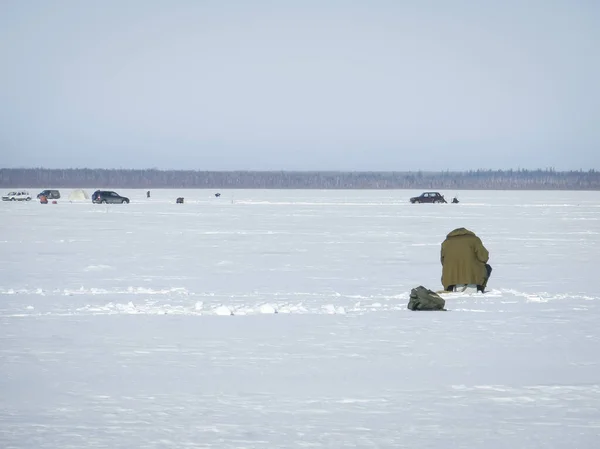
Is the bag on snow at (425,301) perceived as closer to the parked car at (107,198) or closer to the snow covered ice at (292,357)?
the snow covered ice at (292,357)

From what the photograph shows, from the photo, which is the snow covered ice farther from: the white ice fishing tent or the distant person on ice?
the white ice fishing tent

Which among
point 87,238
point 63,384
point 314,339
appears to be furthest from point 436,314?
point 87,238

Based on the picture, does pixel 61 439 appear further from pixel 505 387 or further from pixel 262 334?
pixel 262 334

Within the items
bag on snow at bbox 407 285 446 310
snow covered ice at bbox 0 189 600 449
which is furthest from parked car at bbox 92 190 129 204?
bag on snow at bbox 407 285 446 310

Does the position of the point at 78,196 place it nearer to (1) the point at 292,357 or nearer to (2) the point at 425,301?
(2) the point at 425,301

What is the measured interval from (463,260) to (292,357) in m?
7.15

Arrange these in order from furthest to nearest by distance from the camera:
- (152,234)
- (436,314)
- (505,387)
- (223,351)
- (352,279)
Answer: (152,234)
(352,279)
(436,314)
(223,351)
(505,387)

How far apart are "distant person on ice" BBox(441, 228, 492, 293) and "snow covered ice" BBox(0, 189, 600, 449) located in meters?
0.54

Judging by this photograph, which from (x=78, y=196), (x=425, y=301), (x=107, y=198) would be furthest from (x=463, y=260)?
(x=78, y=196)

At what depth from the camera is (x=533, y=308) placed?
1576cm

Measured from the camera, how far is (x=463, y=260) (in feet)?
57.4

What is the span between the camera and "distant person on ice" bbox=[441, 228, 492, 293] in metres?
17.3

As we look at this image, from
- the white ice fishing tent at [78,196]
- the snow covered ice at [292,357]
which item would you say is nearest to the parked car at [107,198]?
the white ice fishing tent at [78,196]

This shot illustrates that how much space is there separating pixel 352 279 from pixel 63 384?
11.7 metres
